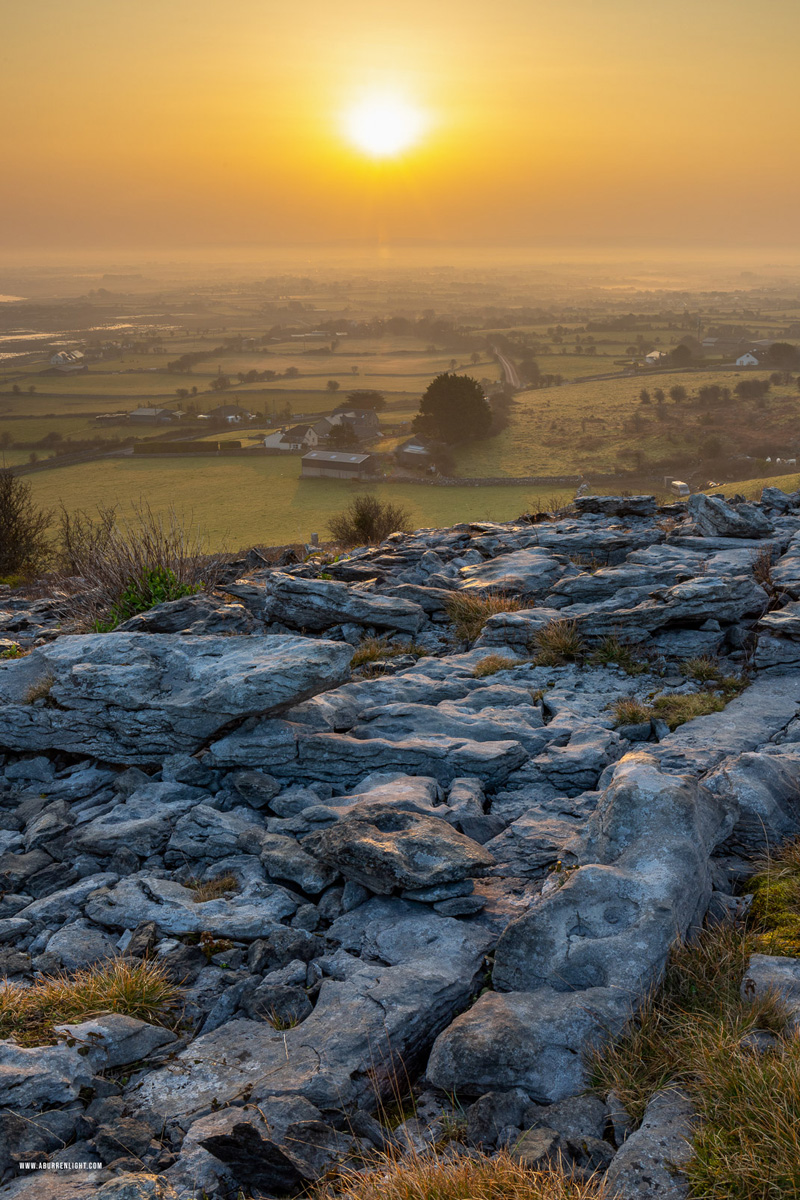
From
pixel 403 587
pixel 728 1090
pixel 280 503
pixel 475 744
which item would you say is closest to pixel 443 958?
pixel 728 1090

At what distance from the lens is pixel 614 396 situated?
A: 319 feet

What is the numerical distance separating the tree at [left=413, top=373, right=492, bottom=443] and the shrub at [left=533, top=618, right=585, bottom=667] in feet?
210

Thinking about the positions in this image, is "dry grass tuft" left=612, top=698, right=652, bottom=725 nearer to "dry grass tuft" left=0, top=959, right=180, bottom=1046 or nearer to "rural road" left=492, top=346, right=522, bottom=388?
"dry grass tuft" left=0, top=959, right=180, bottom=1046

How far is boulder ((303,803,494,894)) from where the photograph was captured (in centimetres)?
618

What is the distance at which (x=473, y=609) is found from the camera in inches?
529

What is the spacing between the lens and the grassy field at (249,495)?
49.3 m

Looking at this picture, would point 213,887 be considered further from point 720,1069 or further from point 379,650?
point 379,650

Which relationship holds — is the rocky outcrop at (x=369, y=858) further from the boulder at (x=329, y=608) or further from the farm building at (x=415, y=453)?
the farm building at (x=415, y=453)

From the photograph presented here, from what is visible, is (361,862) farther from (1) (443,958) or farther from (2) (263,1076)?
(2) (263,1076)

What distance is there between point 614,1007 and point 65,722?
23.3 feet

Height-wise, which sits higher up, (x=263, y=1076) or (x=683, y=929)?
(x=683, y=929)

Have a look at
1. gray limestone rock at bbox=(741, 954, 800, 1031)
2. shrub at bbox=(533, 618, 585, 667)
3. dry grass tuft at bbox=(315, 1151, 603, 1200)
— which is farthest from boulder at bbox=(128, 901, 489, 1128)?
shrub at bbox=(533, 618, 585, 667)

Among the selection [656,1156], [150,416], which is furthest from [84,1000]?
[150,416]

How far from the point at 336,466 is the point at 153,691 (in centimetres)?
5706
